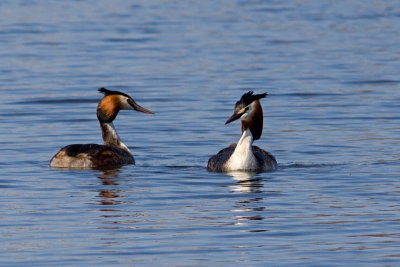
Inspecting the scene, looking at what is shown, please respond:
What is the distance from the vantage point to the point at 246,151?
15.7 m

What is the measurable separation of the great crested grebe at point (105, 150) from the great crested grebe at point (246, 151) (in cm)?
144

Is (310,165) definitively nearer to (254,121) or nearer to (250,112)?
(254,121)

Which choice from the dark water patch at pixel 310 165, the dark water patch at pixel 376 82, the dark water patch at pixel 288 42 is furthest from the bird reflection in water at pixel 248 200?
the dark water patch at pixel 288 42

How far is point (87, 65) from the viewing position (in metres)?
28.4

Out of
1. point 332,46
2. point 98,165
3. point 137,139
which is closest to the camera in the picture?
point 98,165

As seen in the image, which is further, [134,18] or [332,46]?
[134,18]

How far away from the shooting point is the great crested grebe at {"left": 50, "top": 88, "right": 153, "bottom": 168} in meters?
16.0

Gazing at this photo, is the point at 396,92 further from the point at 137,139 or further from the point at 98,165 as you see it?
the point at 98,165

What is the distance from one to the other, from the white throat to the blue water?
20 cm

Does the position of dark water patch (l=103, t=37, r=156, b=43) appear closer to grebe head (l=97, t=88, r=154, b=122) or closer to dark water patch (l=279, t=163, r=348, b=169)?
grebe head (l=97, t=88, r=154, b=122)

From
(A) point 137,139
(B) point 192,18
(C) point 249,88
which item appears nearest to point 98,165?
(A) point 137,139

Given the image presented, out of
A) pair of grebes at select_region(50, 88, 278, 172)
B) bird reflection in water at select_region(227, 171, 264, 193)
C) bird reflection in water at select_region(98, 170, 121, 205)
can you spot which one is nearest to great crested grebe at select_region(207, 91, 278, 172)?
pair of grebes at select_region(50, 88, 278, 172)

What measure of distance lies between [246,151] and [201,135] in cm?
324

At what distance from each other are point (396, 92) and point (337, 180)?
8997mm
